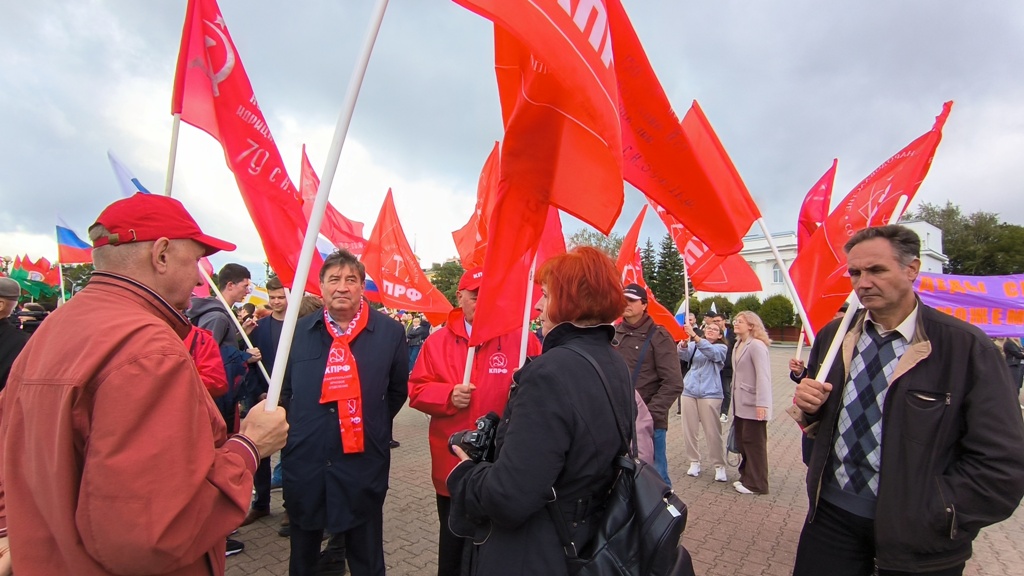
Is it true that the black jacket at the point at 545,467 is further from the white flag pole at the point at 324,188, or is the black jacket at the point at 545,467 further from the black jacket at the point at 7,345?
the black jacket at the point at 7,345

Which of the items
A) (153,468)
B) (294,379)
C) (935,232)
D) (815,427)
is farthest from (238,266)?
(935,232)

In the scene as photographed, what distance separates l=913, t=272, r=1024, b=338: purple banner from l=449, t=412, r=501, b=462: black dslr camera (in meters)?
5.81

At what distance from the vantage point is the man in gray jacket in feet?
6.64

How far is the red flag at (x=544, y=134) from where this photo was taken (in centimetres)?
179

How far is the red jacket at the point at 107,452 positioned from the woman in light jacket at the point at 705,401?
597 centimetres

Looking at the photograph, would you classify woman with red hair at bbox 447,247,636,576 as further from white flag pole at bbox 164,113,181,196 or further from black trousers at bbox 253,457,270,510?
black trousers at bbox 253,457,270,510

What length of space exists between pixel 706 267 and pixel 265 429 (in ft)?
15.9

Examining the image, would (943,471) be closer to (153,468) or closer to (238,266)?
(153,468)

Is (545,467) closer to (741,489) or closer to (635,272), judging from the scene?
(741,489)

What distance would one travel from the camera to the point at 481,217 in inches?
219

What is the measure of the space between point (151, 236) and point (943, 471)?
3195 mm

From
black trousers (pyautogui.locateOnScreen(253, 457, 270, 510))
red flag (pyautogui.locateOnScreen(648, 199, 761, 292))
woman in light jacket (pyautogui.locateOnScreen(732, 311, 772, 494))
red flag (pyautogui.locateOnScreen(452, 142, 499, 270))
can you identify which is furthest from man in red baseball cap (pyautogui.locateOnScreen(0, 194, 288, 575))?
woman in light jacket (pyautogui.locateOnScreen(732, 311, 772, 494))

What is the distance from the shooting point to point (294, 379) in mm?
3143

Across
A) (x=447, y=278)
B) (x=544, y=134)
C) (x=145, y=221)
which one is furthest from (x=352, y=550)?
(x=447, y=278)
